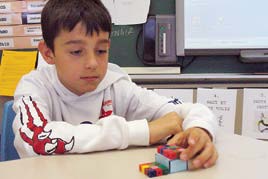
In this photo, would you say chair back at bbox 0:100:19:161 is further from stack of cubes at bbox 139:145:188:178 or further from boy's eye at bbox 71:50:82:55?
stack of cubes at bbox 139:145:188:178

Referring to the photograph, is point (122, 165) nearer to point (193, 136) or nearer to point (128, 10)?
point (193, 136)

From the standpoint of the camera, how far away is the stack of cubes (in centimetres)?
63

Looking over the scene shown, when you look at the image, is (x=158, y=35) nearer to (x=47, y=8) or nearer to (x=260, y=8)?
(x=260, y=8)

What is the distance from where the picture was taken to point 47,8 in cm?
105

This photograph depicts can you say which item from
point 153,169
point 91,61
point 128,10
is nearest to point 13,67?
point 128,10

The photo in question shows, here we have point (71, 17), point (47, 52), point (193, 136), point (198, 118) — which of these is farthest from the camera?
point (47, 52)

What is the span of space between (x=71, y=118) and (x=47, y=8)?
310 millimetres

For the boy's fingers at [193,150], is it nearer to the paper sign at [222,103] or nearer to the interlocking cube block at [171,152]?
the interlocking cube block at [171,152]

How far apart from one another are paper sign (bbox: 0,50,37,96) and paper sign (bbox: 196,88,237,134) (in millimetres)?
713

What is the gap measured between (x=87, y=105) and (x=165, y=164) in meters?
0.45

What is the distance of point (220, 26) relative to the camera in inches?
61.5

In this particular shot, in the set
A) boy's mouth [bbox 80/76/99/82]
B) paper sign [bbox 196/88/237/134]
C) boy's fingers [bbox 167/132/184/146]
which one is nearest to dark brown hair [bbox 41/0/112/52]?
boy's mouth [bbox 80/76/99/82]

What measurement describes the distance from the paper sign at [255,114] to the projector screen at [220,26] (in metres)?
0.19

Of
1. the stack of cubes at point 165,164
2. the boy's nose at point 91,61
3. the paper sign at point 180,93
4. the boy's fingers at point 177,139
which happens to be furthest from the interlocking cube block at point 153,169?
the paper sign at point 180,93
